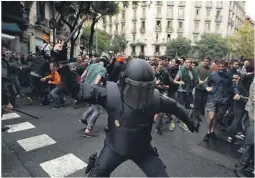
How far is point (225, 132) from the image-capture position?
6227 mm

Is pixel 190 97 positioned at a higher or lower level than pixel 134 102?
lower

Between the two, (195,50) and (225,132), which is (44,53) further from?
(195,50)

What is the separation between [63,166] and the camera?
410 centimetres

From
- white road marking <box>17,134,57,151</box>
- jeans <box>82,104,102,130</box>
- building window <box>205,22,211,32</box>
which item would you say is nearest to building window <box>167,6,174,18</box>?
building window <box>205,22,211,32</box>

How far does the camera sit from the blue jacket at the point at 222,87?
539cm

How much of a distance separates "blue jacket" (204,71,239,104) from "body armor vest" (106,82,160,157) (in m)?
3.32

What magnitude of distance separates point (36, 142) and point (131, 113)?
3460 millimetres

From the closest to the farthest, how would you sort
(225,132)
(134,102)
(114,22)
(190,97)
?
1. (134,102)
2. (225,132)
3. (190,97)
4. (114,22)

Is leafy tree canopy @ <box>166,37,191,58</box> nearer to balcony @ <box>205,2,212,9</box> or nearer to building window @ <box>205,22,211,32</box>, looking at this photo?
building window @ <box>205,22,211,32</box>

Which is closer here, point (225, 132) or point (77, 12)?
point (225, 132)

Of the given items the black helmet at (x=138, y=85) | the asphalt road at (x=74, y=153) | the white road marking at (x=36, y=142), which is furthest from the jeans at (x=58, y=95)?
the black helmet at (x=138, y=85)

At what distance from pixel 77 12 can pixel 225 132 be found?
1399cm

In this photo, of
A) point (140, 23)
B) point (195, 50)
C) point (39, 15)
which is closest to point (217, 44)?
point (195, 50)

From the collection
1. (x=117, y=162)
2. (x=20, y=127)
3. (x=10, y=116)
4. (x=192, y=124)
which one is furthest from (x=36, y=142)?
(x=192, y=124)
